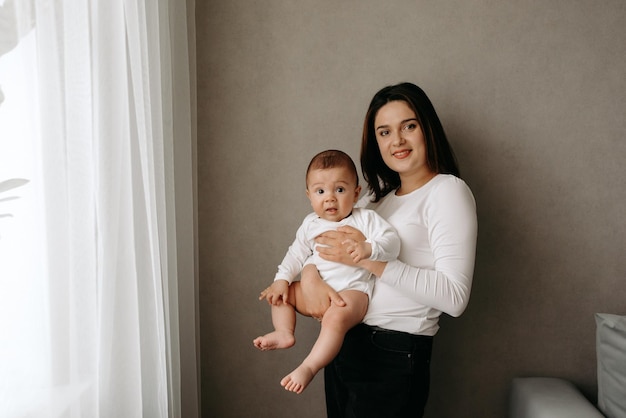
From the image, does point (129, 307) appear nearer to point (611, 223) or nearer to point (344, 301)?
point (344, 301)

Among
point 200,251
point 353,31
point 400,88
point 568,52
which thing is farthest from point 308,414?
point 568,52

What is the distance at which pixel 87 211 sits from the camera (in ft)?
3.63

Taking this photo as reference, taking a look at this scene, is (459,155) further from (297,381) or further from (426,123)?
(297,381)

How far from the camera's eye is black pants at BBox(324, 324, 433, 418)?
1.46 m

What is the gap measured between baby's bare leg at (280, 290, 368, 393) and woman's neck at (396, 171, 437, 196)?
1.41 ft

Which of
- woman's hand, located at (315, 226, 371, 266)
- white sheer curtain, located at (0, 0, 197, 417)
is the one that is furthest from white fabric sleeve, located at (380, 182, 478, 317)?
white sheer curtain, located at (0, 0, 197, 417)

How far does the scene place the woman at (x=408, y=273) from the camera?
145cm

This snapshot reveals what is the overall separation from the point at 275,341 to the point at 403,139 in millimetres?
804

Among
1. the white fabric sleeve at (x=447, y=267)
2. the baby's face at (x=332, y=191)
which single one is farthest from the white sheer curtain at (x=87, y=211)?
the white fabric sleeve at (x=447, y=267)

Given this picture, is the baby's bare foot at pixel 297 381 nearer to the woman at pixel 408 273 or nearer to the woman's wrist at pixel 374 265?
the woman at pixel 408 273

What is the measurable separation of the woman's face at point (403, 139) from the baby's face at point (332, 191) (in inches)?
6.9

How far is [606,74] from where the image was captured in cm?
185

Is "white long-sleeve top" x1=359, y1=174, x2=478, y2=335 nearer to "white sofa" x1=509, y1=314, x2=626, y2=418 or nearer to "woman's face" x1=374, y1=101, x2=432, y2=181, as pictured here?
"woman's face" x1=374, y1=101, x2=432, y2=181

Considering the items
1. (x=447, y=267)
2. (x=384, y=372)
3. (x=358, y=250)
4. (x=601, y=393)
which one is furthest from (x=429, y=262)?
(x=601, y=393)
